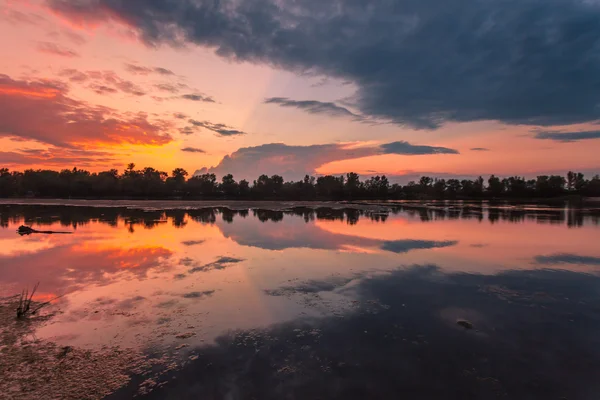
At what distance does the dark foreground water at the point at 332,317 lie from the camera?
6418 millimetres

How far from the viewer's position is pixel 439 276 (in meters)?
14.3

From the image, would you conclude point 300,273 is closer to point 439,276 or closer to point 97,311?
point 439,276

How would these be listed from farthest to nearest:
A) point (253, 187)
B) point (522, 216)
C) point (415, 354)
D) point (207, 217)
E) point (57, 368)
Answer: point (253, 187) → point (522, 216) → point (207, 217) → point (415, 354) → point (57, 368)

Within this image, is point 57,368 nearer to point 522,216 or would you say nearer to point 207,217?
point 207,217

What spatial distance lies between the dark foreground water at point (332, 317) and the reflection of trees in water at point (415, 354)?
39 mm

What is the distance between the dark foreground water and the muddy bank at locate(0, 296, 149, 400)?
392 mm

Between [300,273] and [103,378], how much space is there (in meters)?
9.25

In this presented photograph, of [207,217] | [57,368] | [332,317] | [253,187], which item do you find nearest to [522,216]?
[207,217]

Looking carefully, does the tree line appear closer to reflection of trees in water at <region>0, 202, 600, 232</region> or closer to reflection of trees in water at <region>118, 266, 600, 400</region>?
reflection of trees in water at <region>0, 202, 600, 232</region>

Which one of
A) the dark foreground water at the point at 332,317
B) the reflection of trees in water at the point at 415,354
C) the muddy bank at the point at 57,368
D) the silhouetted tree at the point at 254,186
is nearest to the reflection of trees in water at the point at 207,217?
the dark foreground water at the point at 332,317

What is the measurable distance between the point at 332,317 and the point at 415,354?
2.79 meters

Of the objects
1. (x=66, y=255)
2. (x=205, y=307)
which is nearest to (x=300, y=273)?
(x=205, y=307)

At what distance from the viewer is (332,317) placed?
379 inches

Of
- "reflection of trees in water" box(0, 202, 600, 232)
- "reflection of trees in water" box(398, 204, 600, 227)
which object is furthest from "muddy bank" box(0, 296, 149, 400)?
"reflection of trees in water" box(398, 204, 600, 227)
